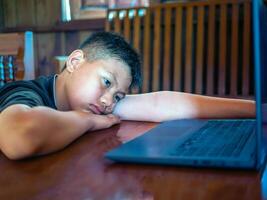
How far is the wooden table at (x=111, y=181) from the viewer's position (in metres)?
0.34

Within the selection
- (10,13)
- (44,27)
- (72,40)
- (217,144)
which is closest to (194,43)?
(72,40)

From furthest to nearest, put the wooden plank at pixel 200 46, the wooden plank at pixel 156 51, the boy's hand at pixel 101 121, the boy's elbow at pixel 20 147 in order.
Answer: the wooden plank at pixel 156 51, the wooden plank at pixel 200 46, the boy's hand at pixel 101 121, the boy's elbow at pixel 20 147

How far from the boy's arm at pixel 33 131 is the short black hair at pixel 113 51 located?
331 millimetres

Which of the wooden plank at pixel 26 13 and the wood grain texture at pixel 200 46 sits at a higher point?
the wooden plank at pixel 26 13

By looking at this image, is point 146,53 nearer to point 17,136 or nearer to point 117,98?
point 117,98

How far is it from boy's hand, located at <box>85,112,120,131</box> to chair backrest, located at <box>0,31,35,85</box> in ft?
2.28

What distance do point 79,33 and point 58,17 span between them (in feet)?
0.66

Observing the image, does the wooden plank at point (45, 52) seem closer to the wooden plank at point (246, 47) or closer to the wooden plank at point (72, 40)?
the wooden plank at point (72, 40)

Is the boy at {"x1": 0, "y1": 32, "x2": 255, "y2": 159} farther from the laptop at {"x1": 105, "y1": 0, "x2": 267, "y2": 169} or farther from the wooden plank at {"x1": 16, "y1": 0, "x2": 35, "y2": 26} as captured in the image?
the wooden plank at {"x1": 16, "y1": 0, "x2": 35, "y2": 26}

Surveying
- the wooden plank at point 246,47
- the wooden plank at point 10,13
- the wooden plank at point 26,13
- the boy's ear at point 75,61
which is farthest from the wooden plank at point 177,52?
the boy's ear at point 75,61

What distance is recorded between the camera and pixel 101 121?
2.57 feet

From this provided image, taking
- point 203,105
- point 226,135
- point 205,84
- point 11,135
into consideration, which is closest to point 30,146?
point 11,135

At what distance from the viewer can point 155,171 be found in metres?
0.43

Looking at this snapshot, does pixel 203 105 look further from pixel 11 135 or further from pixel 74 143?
pixel 11 135
